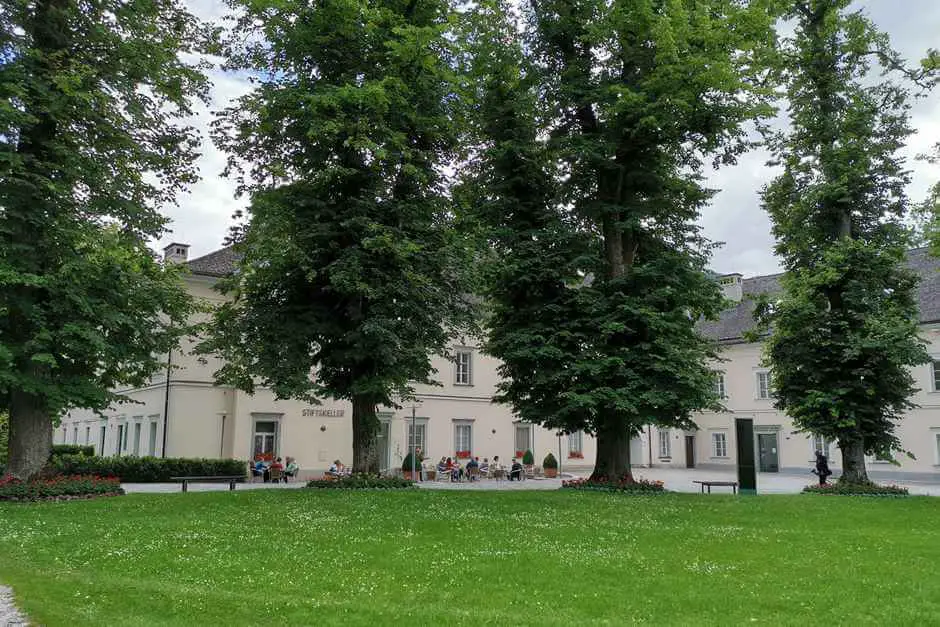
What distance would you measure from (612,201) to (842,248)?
804 cm

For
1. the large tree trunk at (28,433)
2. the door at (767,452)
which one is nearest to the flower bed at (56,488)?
the large tree trunk at (28,433)

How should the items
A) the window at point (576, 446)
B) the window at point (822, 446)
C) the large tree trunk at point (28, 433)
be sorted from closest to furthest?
the large tree trunk at point (28, 433) → the window at point (822, 446) → the window at point (576, 446)

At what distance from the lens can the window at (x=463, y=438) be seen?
3897 centimetres

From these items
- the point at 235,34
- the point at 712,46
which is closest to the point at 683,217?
the point at 712,46

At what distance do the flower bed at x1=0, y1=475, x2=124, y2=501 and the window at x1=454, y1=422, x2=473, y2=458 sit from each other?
20.9m

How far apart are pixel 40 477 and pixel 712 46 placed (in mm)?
20221

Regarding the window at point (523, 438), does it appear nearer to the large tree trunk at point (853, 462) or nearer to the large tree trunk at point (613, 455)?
the large tree trunk at point (613, 455)

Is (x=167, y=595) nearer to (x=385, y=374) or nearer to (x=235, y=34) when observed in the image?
(x=385, y=374)

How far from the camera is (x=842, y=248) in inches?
944

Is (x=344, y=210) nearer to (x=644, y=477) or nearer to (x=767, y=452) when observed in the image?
(x=644, y=477)

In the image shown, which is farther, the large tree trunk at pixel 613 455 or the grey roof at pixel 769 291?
the grey roof at pixel 769 291

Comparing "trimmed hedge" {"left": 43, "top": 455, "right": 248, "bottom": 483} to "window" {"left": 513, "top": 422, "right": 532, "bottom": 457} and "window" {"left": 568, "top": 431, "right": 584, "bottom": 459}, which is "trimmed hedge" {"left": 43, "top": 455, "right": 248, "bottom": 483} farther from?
"window" {"left": 568, "top": 431, "right": 584, "bottom": 459}

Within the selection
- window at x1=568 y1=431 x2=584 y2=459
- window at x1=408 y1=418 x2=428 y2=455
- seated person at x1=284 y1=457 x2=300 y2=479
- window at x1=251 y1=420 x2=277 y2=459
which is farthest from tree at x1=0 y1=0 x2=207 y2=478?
window at x1=568 y1=431 x2=584 y2=459

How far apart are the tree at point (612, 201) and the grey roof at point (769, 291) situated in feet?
61.8
